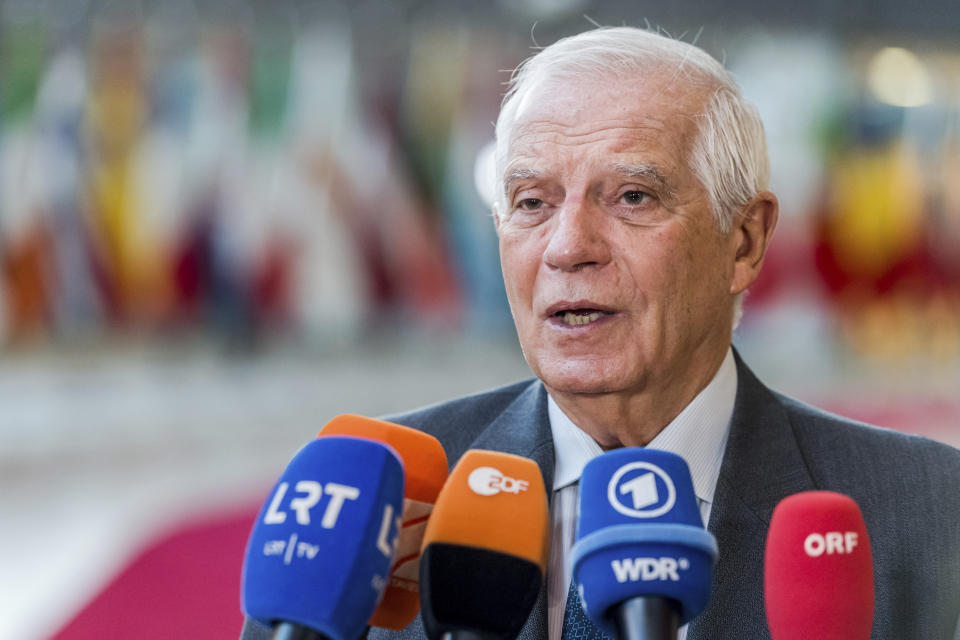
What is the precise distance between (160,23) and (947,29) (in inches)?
212

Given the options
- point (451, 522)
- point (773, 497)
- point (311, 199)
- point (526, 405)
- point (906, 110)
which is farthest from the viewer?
point (906, 110)

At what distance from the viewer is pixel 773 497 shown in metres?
1.39

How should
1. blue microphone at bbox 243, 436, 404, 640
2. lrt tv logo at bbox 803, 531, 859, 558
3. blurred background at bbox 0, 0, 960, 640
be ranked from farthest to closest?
blurred background at bbox 0, 0, 960, 640 → lrt tv logo at bbox 803, 531, 859, 558 → blue microphone at bbox 243, 436, 404, 640

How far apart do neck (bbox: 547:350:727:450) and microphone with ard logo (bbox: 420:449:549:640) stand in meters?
0.41

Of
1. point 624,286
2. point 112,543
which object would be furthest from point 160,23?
point 624,286

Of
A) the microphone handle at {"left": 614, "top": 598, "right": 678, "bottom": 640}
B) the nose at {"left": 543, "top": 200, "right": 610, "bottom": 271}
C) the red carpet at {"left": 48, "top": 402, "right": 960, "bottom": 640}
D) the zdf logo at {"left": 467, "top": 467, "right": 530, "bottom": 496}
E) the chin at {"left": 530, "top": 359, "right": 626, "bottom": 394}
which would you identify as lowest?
the red carpet at {"left": 48, "top": 402, "right": 960, "bottom": 640}

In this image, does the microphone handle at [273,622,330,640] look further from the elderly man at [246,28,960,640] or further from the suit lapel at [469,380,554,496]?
the suit lapel at [469,380,554,496]

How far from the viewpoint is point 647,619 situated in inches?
33.6

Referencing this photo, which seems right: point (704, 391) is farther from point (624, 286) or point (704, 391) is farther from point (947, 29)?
point (947, 29)

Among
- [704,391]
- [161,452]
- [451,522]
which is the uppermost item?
[451,522]

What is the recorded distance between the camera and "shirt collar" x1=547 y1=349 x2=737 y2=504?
1454mm

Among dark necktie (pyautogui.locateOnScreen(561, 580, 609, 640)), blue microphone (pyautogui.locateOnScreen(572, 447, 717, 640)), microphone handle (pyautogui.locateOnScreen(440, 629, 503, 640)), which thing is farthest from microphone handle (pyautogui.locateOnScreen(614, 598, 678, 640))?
dark necktie (pyautogui.locateOnScreen(561, 580, 609, 640))

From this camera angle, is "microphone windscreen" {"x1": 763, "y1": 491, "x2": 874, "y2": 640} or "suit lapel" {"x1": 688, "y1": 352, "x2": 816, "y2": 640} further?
"suit lapel" {"x1": 688, "y1": 352, "x2": 816, "y2": 640}

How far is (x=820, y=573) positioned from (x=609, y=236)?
1.98ft
